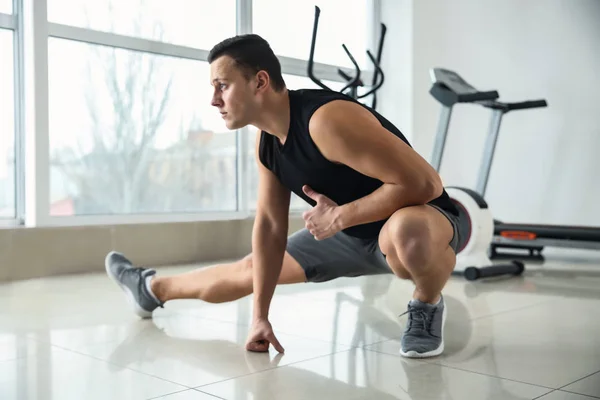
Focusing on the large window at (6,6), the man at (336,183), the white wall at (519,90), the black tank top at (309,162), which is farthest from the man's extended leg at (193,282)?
the white wall at (519,90)

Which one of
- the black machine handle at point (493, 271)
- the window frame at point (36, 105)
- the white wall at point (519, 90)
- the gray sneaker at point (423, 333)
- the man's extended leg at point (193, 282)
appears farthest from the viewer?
the white wall at point (519, 90)

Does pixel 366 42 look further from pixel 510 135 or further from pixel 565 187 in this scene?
pixel 565 187

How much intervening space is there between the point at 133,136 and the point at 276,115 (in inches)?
118

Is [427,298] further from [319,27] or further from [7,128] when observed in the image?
[319,27]

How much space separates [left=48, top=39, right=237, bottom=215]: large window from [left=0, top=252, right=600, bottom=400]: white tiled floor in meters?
1.29

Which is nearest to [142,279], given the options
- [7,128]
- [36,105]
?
[36,105]

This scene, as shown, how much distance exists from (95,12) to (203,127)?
3.65 feet

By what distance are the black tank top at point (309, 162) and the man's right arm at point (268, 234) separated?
6 cm

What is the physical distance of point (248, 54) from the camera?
165cm

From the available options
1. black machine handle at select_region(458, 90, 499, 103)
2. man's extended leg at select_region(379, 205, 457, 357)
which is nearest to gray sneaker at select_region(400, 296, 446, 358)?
man's extended leg at select_region(379, 205, 457, 357)

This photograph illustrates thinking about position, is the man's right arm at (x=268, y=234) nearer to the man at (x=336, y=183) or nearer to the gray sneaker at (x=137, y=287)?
the man at (x=336, y=183)

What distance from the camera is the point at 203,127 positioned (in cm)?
490

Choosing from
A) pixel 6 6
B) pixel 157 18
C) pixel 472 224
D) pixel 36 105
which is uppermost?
pixel 157 18

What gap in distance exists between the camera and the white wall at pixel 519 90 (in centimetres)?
474
